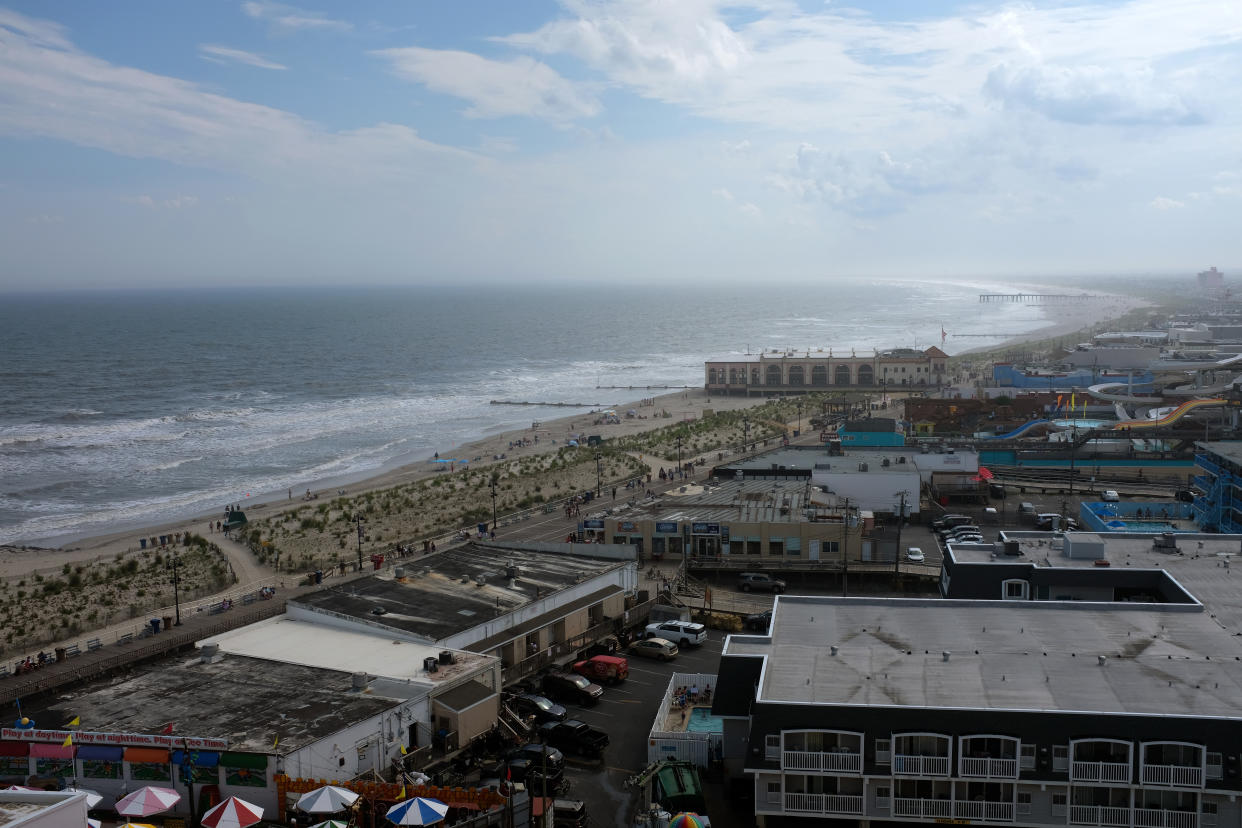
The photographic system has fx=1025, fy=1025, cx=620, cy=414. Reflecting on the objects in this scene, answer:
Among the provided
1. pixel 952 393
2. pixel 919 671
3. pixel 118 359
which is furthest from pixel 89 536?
pixel 118 359

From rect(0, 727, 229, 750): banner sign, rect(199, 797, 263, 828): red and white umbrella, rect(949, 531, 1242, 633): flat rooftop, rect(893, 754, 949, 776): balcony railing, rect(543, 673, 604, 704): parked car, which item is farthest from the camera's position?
rect(543, 673, 604, 704): parked car

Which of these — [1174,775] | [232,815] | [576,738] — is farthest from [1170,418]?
[232,815]

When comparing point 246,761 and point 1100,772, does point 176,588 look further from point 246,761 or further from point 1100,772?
point 1100,772

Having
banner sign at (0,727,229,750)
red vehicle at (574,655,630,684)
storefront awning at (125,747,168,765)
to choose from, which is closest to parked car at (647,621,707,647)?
red vehicle at (574,655,630,684)

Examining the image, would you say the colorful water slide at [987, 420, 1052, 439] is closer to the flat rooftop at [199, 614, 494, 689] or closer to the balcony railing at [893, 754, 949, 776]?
the flat rooftop at [199, 614, 494, 689]

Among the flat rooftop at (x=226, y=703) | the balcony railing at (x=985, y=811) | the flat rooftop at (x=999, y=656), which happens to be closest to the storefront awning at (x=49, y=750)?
the flat rooftop at (x=226, y=703)

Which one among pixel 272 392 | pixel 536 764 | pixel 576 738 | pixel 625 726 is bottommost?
pixel 625 726

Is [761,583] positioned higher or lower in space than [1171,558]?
lower
